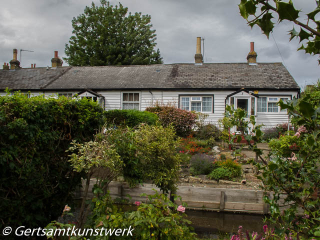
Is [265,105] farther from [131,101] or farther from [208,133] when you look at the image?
[131,101]

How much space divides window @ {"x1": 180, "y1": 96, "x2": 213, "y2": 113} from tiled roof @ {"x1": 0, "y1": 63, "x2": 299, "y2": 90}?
2.80ft

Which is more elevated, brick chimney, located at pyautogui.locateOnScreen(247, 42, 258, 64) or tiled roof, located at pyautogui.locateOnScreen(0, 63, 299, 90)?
brick chimney, located at pyautogui.locateOnScreen(247, 42, 258, 64)

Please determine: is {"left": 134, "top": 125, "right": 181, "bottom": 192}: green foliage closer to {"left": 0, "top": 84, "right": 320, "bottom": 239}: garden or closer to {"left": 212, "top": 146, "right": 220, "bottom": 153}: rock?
{"left": 0, "top": 84, "right": 320, "bottom": 239}: garden

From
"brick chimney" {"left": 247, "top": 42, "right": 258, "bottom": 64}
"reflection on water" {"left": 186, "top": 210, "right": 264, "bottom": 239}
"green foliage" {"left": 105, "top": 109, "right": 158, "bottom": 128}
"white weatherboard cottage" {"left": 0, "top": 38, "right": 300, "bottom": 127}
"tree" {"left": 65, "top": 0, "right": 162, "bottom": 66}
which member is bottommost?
"reflection on water" {"left": 186, "top": 210, "right": 264, "bottom": 239}

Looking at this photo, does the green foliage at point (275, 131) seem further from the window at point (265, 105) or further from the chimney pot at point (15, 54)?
the chimney pot at point (15, 54)

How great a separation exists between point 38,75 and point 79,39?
10.9m

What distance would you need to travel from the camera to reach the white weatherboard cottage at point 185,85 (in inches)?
709

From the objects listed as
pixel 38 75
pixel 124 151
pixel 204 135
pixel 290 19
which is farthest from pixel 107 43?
pixel 290 19

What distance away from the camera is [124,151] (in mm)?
4734

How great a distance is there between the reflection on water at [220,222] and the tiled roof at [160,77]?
1195 cm

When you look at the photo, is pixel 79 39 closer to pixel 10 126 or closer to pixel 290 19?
pixel 10 126

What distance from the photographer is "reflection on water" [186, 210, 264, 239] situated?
670 centimetres

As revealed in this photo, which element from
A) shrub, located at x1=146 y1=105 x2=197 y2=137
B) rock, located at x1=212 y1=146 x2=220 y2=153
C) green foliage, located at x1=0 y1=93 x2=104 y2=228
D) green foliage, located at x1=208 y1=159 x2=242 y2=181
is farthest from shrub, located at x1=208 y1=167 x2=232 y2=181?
shrub, located at x1=146 y1=105 x2=197 y2=137

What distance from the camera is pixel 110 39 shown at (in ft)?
102
